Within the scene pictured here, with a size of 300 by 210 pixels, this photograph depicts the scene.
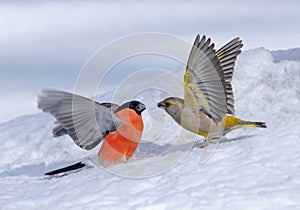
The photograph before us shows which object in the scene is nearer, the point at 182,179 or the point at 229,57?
the point at 182,179

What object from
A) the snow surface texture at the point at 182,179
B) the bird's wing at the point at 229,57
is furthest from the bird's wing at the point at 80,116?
the bird's wing at the point at 229,57

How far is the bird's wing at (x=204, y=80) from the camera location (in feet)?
16.4

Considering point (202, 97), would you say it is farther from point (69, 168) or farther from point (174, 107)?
point (69, 168)

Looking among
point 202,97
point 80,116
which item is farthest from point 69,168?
point 202,97

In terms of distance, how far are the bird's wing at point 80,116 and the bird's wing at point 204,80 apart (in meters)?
0.63

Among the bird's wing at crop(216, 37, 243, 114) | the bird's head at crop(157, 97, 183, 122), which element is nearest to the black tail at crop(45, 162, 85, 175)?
the bird's head at crop(157, 97, 183, 122)

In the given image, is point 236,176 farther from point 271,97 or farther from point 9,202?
point 271,97

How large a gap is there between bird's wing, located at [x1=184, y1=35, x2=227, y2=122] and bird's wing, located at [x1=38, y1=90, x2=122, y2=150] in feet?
2.07

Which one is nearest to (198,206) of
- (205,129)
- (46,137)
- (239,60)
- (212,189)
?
(212,189)

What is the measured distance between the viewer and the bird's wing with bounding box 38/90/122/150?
4.17 meters

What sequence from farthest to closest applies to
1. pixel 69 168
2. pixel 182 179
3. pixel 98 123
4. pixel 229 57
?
1. pixel 229 57
2. pixel 69 168
3. pixel 98 123
4. pixel 182 179

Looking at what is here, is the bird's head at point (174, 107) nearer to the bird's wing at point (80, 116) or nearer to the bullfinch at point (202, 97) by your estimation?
the bullfinch at point (202, 97)

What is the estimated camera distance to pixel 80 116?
4.38 metres

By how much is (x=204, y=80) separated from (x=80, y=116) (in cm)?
100
